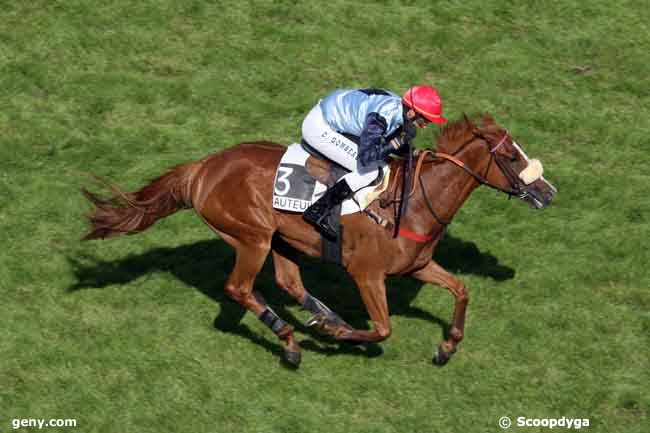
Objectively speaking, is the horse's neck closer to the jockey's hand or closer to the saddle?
the saddle

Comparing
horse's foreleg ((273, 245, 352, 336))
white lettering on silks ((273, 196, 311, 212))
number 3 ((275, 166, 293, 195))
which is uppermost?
number 3 ((275, 166, 293, 195))

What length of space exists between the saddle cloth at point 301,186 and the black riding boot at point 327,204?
65 millimetres

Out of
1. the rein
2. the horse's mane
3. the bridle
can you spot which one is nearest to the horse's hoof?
the rein

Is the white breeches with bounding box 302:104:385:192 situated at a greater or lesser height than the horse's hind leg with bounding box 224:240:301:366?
greater

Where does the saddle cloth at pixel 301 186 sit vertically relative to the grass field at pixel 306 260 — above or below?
above

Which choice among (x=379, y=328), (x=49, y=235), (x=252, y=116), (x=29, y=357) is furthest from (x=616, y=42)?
(x=29, y=357)

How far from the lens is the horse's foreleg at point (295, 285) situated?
8.64 metres

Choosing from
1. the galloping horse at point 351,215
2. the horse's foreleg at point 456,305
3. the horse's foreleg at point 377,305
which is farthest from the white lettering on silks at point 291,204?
the horse's foreleg at point 456,305

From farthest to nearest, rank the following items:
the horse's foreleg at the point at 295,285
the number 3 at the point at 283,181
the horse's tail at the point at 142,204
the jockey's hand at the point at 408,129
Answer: the horse's tail at the point at 142,204 < the horse's foreleg at the point at 295,285 < the number 3 at the point at 283,181 < the jockey's hand at the point at 408,129

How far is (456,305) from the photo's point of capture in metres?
8.49

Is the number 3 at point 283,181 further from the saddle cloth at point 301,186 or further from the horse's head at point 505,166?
the horse's head at point 505,166

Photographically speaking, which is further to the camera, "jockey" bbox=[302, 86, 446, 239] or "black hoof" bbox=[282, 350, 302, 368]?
"black hoof" bbox=[282, 350, 302, 368]

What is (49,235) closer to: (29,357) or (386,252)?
(29,357)

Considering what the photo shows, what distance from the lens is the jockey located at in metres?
7.86
